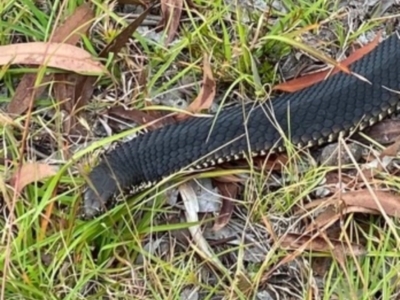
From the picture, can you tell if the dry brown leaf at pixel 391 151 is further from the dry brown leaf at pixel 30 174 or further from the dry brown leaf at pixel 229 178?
the dry brown leaf at pixel 30 174

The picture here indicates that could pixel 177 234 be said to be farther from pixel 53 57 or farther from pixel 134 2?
pixel 134 2

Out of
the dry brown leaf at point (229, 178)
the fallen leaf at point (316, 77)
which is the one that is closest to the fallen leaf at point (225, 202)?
the dry brown leaf at point (229, 178)

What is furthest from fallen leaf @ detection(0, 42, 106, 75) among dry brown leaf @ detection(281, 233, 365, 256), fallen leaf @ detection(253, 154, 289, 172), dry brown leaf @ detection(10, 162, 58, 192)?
dry brown leaf @ detection(281, 233, 365, 256)

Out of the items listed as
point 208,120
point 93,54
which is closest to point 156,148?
point 208,120

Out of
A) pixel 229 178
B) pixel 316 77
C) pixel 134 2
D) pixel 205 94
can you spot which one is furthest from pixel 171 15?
pixel 229 178

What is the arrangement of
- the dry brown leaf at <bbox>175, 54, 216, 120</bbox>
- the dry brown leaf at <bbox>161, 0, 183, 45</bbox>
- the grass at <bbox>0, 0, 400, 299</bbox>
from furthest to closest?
the dry brown leaf at <bbox>161, 0, 183, 45</bbox> < the dry brown leaf at <bbox>175, 54, 216, 120</bbox> < the grass at <bbox>0, 0, 400, 299</bbox>

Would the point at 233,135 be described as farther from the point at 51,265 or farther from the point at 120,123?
the point at 51,265

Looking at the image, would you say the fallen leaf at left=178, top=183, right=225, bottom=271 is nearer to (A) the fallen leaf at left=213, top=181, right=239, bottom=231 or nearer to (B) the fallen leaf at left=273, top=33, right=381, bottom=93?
(A) the fallen leaf at left=213, top=181, right=239, bottom=231
